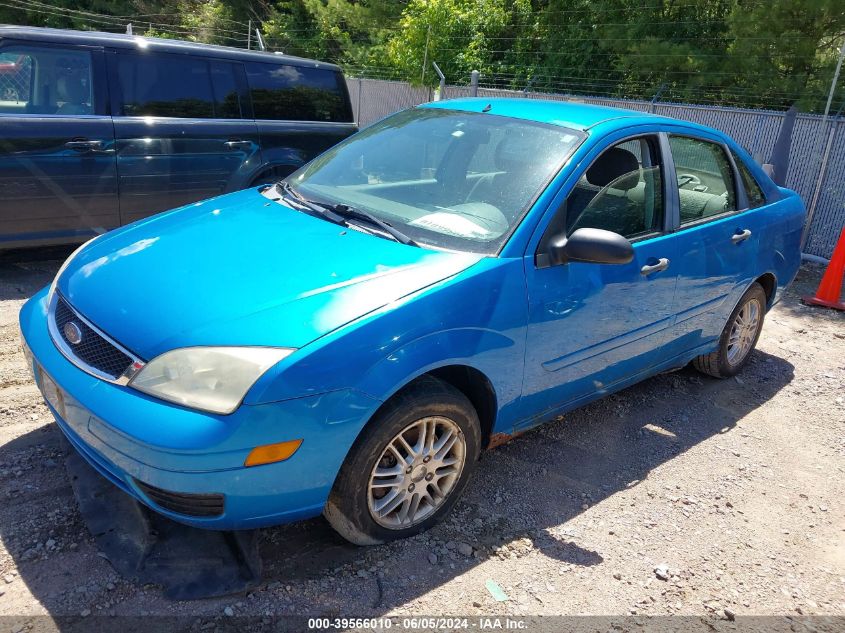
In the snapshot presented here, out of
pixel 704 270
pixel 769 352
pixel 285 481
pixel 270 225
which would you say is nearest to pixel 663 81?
pixel 769 352

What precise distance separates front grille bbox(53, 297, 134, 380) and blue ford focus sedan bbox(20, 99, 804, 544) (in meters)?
0.01

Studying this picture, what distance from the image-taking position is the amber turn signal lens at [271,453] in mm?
2430

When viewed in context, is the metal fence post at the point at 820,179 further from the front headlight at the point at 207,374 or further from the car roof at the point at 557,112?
the front headlight at the point at 207,374

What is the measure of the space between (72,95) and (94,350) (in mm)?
3758

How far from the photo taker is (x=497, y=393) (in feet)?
10.4

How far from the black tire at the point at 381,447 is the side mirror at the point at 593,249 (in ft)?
2.55

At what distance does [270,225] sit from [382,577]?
Answer: 5.33 feet

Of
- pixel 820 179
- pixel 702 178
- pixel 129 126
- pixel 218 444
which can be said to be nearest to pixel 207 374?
pixel 218 444

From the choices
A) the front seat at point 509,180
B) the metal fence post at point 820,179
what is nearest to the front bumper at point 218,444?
the front seat at point 509,180

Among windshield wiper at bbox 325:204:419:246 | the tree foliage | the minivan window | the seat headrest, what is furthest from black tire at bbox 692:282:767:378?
the tree foliage

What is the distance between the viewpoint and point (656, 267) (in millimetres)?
3793

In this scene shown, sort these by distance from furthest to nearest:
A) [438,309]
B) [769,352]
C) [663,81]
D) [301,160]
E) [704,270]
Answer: [663,81], [301,160], [769,352], [704,270], [438,309]

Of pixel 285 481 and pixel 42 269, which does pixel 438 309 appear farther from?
pixel 42 269

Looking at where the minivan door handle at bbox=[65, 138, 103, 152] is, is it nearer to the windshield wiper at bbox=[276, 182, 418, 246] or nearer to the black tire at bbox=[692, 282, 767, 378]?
the windshield wiper at bbox=[276, 182, 418, 246]
